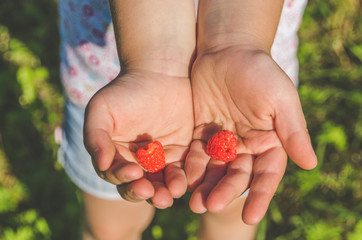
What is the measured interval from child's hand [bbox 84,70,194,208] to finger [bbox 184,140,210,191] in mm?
44

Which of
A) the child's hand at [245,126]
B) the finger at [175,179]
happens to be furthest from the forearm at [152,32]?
the finger at [175,179]

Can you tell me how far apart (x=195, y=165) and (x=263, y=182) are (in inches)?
13.4

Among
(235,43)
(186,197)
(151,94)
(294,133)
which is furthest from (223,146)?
(186,197)

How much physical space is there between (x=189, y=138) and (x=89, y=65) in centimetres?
72

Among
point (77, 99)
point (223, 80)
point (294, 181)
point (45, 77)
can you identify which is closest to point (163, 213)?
point (294, 181)

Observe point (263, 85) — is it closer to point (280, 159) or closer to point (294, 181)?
point (280, 159)

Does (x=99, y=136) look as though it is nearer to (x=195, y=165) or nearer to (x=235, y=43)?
(x=195, y=165)

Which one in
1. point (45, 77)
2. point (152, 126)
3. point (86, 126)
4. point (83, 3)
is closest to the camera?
point (86, 126)

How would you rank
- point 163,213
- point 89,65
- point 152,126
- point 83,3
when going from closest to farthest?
point 152,126 → point 83,3 → point 89,65 → point 163,213

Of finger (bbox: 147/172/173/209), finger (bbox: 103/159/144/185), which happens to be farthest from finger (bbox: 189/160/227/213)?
finger (bbox: 103/159/144/185)

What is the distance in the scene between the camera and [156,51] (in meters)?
2.00

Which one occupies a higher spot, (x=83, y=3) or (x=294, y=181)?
(x=83, y=3)

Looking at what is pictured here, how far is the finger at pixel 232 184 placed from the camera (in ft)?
5.27

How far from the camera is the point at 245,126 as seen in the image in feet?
6.40
